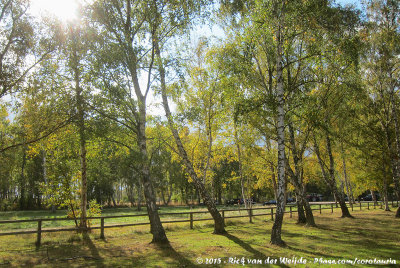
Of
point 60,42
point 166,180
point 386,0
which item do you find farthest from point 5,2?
point 166,180

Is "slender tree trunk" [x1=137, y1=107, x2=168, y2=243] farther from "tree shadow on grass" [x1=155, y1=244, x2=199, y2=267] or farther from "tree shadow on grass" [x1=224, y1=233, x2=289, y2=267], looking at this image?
"tree shadow on grass" [x1=224, y1=233, x2=289, y2=267]

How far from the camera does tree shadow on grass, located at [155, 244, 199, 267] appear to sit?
23.2 feet

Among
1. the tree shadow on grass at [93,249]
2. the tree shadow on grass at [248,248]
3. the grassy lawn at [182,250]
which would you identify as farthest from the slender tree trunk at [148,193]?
the tree shadow on grass at [248,248]

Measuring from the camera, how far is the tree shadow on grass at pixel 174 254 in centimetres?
708

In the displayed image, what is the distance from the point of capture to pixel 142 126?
10.8 metres

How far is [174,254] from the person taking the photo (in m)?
8.29

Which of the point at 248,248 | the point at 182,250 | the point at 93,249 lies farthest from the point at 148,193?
the point at 248,248

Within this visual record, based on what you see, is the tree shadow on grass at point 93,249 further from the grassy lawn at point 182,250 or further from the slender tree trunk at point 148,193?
the slender tree trunk at point 148,193

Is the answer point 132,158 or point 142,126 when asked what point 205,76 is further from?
point 132,158

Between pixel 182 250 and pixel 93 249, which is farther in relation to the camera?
pixel 93 249

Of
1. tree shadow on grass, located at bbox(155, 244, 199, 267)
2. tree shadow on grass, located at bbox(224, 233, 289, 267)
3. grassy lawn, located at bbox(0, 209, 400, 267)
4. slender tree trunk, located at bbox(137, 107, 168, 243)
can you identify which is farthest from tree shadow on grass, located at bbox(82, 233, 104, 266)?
tree shadow on grass, located at bbox(224, 233, 289, 267)

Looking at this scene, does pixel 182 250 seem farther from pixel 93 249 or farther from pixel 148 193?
pixel 93 249

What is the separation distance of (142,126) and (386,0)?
18.7 m

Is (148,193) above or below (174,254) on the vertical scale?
above
